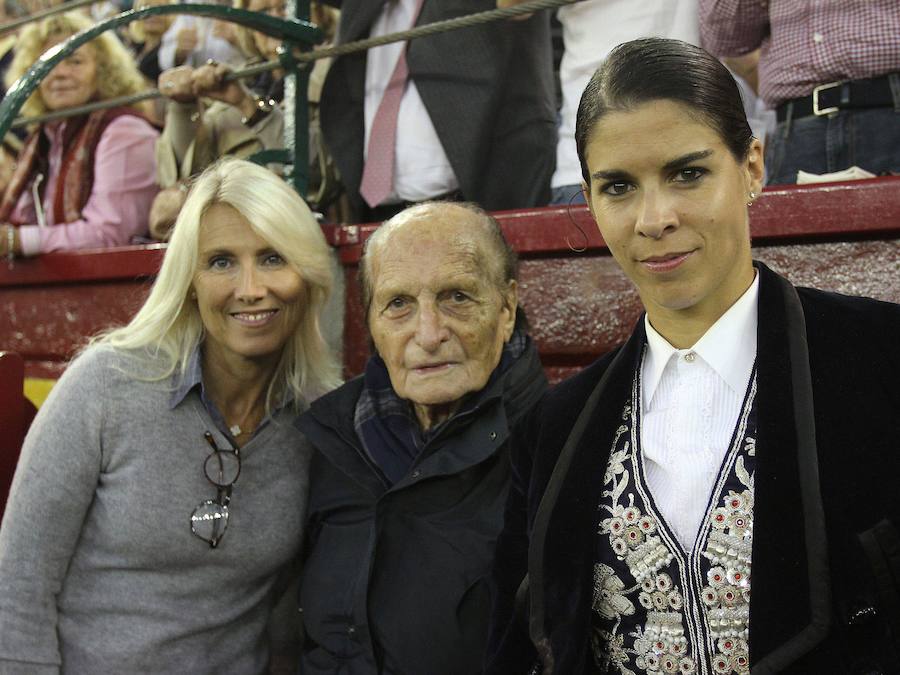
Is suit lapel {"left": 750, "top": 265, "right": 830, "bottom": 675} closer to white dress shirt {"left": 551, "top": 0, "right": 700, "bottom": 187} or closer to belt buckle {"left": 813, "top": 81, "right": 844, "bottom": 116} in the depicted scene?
belt buckle {"left": 813, "top": 81, "right": 844, "bottom": 116}

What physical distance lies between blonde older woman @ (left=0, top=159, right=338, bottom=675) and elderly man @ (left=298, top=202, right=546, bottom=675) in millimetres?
196

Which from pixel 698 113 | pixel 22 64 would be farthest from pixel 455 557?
pixel 22 64

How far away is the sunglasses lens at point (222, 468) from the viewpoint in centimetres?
234

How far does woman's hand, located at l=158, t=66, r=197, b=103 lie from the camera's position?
328 centimetres

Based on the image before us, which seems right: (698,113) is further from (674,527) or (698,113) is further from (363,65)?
(363,65)

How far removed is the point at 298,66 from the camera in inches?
124

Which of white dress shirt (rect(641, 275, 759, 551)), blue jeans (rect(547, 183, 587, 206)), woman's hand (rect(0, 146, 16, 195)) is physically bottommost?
white dress shirt (rect(641, 275, 759, 551))

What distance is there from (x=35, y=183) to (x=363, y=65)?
1.84 meters

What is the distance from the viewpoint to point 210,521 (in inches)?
90.1

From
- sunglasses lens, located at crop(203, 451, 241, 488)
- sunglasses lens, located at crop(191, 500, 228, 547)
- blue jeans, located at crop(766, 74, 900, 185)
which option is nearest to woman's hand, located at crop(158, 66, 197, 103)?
sunglasses lens, located at crop(203, 451, 241, 488)

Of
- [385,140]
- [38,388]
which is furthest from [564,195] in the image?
[38,388]

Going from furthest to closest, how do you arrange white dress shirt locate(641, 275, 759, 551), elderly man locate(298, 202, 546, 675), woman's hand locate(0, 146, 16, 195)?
woman's hand locate(0, 146, 16, 195) → elderly man locate(298, 202, 546, 675) → white dress shirt locate(641, 275, 759, 551)

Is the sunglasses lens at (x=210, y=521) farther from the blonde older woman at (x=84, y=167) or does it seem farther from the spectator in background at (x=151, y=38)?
the spectator in background at (x=151, y=38)

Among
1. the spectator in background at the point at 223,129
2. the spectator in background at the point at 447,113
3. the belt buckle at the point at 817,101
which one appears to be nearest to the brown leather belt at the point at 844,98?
the belt buckle at the point at 817,101
